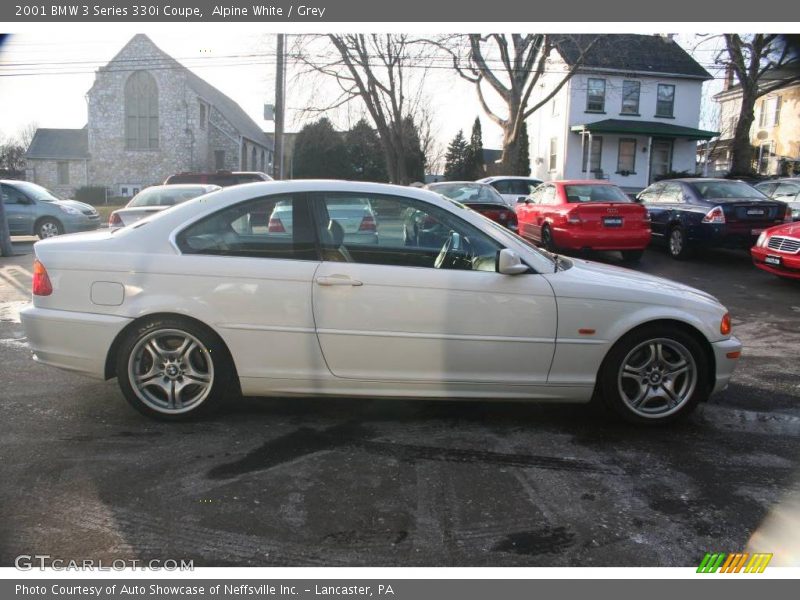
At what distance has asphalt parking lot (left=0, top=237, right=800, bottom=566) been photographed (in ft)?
9.59

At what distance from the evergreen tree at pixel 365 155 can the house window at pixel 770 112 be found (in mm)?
23938

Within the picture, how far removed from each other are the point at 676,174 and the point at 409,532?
34038 mm

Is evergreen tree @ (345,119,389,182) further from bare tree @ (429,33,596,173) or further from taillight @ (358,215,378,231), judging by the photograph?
taillight @ (358,215,378,231)

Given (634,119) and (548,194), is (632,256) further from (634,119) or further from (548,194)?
(634,119)

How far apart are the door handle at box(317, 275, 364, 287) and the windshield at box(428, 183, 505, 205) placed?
992cm

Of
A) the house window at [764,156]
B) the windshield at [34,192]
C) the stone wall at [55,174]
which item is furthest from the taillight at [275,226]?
the stone wall at [55,174]

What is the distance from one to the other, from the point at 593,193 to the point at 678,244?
2.08 m

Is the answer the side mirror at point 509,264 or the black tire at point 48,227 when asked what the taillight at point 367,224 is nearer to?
the side mirror at point 509,264

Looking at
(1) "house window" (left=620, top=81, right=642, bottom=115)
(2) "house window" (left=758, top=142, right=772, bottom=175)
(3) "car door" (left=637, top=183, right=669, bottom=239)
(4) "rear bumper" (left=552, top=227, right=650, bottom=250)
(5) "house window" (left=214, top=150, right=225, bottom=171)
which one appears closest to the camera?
(4) "rear bumper" (left=552, top=227, right=650, bottom=250)

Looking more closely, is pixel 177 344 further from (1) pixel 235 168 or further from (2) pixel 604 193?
(1) pixel 235 168

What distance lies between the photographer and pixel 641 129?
3391 centimetres

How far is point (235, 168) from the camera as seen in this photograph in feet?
165

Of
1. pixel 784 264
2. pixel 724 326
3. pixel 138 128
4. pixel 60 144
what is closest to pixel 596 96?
pixel 784 264

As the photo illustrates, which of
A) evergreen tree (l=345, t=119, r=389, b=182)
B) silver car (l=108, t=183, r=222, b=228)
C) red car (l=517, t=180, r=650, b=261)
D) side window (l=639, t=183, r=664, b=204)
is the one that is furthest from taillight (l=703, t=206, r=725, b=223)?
evergreen tree (l=345, t=119, r=389, b=182)
